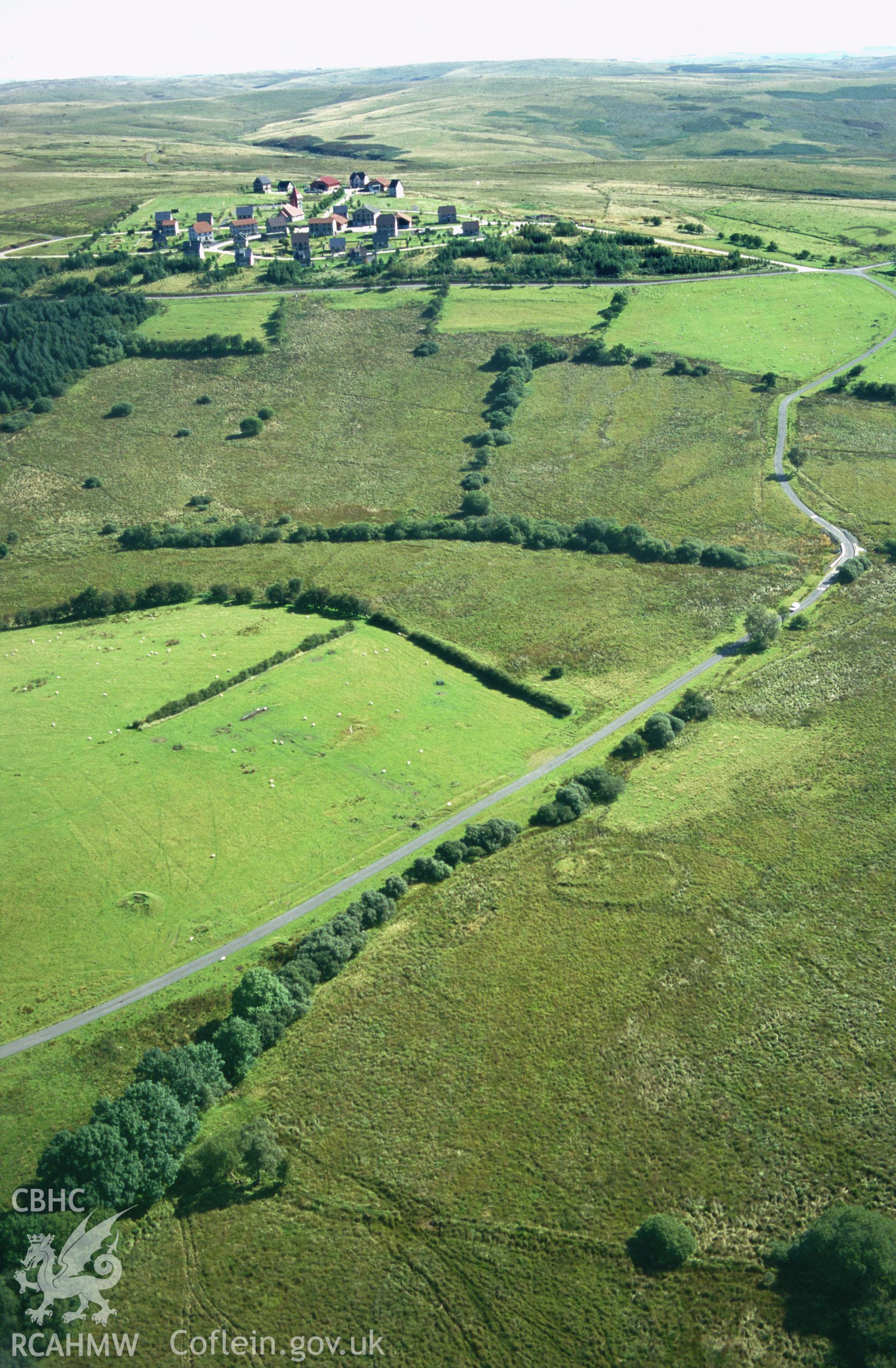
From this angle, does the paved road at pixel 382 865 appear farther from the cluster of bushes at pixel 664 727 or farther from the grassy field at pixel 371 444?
the grassy field at pixel 371 444

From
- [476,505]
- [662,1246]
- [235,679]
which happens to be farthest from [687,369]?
[662,1246]

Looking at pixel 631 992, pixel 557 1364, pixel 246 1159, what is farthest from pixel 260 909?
pixel 557 1364

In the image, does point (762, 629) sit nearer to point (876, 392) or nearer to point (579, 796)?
point (579, 796)

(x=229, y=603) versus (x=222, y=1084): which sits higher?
(x=229, y=603)

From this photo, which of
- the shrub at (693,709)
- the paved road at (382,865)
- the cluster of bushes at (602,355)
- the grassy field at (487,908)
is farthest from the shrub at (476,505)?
the cluster of bushes at (602,355)

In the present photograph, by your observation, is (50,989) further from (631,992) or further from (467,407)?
(467,407)
